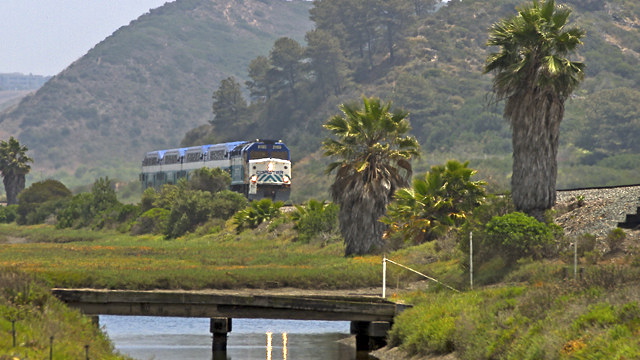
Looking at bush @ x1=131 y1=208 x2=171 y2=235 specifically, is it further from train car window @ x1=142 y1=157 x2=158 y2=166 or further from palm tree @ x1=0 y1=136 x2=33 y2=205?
palm tree @ x1=0 y1=136 x2=33 y2=205

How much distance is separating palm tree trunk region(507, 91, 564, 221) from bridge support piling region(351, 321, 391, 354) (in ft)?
44.1

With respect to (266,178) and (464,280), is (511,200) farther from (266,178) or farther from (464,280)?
(266,178)

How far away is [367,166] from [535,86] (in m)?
14.2

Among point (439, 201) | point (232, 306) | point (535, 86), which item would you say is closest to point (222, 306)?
point (232, 306)

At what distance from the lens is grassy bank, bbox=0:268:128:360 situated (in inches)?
901

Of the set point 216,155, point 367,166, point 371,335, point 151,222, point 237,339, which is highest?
point 216,155

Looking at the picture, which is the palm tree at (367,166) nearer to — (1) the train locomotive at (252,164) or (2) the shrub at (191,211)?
(1) the train locomotive at (252,164)

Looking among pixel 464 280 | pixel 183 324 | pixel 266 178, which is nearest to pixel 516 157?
pixel 464 280

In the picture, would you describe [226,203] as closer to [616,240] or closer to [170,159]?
[170,159]

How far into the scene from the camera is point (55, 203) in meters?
134

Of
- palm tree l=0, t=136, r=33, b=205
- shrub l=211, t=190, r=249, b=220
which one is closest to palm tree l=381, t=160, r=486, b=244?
shrub l=211, t=190, r=249, b=220

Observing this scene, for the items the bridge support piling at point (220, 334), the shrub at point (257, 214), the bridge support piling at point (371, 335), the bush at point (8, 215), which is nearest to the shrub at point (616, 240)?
the bridge support piling at point (371, 335)

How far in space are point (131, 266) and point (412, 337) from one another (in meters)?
26.2

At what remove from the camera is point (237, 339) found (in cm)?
4103
